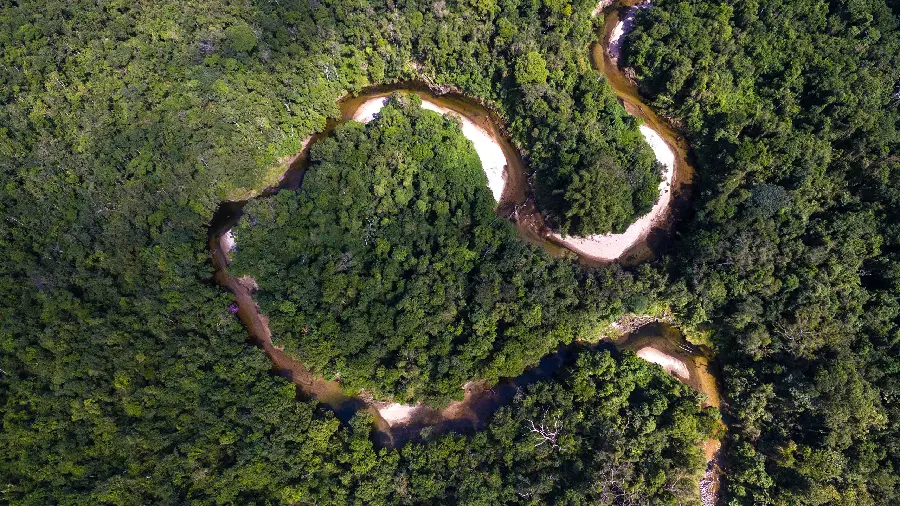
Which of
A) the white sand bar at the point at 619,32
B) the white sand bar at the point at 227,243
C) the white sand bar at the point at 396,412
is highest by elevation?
the white sand bar at the point at 619,32

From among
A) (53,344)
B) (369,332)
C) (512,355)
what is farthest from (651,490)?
(53,344)

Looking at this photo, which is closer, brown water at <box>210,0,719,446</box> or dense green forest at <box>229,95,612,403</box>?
dense green forest at <box>229,95,612,403</box>

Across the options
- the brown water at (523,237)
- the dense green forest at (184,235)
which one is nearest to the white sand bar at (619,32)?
the brown water at (523,237)

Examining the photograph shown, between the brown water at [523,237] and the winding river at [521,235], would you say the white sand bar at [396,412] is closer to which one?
the winding river at [521,235]

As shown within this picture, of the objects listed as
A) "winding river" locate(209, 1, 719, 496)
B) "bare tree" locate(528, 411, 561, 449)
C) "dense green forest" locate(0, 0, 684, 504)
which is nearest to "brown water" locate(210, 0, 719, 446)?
"winding river" locate(209, 1, 719, 496)

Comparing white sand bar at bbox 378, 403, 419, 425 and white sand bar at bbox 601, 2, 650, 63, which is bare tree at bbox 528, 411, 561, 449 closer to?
white sand bar at bbox 378, 403, 419, 425

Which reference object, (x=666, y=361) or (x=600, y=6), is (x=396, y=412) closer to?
(x=666, y=361)
